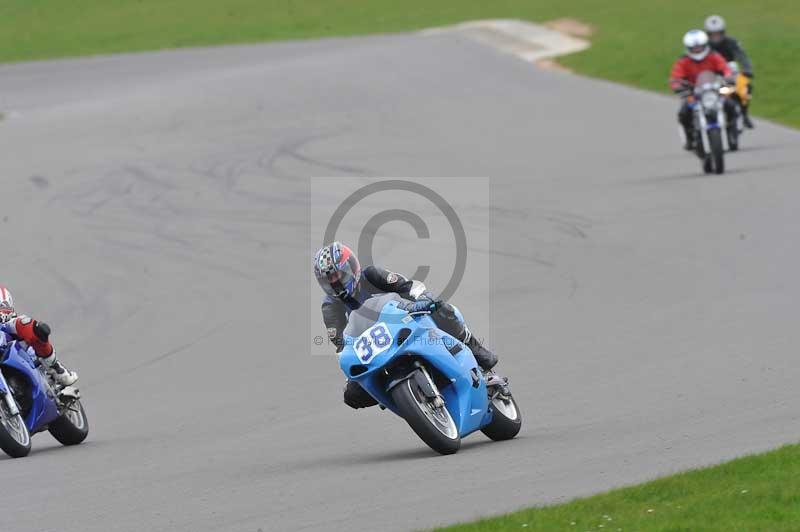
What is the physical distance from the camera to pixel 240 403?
12.8 metres

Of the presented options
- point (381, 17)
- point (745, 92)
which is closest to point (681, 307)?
point (745, 92)

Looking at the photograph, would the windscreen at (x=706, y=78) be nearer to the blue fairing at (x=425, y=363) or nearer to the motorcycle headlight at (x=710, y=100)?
the motorcycle headlight at (x=710, y=100)

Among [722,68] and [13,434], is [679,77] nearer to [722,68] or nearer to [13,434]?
[722,68]

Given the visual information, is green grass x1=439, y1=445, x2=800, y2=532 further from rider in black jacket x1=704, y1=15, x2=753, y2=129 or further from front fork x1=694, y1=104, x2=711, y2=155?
rider in black jacket x1=704, y1=15, x2=753, y2=129

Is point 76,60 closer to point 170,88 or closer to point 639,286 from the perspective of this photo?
point 170,88

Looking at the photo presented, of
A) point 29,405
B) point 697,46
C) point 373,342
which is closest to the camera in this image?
point 373,342

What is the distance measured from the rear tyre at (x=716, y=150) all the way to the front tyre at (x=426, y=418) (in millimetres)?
13607

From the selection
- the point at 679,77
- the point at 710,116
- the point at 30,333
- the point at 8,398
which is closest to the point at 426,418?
the point at 8,398

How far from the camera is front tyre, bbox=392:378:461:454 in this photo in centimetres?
929

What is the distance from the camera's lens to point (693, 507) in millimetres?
7281

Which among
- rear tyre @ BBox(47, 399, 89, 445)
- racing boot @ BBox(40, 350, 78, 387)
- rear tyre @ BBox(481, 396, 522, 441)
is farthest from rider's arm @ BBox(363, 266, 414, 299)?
rear tyre @ BBox(47, 399, 89, 445)

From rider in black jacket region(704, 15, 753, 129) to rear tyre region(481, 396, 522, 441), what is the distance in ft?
51.4

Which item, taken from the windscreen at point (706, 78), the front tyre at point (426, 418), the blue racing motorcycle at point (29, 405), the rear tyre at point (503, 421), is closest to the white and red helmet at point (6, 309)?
the blue racing motorcycle at point (29, 405)

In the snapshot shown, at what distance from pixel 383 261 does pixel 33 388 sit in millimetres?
7602
